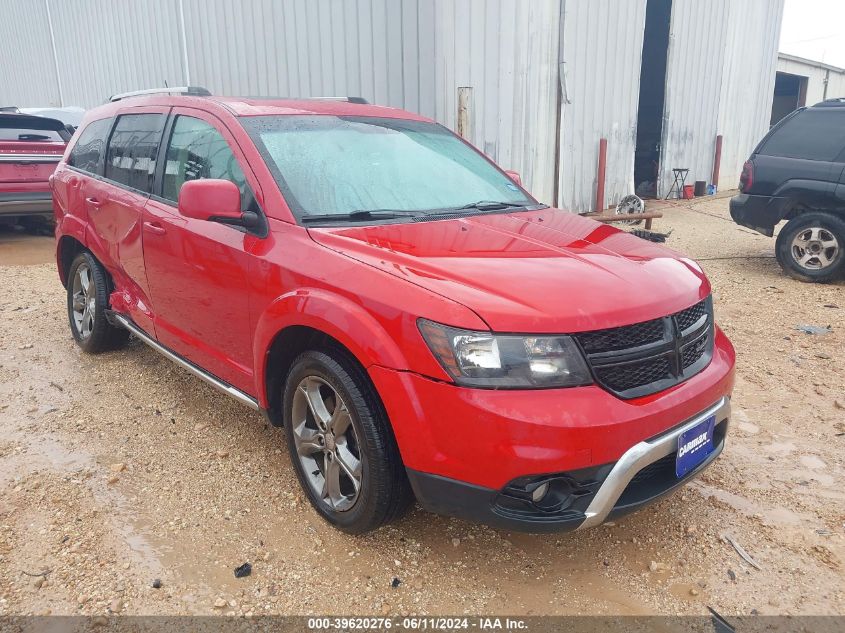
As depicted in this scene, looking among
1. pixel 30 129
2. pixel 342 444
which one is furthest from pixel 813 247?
pixel 30 129

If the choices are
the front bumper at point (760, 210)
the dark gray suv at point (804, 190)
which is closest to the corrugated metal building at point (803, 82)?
the dark gray suv at point (804, 190)

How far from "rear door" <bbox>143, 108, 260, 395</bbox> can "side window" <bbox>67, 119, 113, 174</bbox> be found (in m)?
1.08

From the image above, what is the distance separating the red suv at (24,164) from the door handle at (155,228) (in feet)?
19.8

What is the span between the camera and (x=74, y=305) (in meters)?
4.80

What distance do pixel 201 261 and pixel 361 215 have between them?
866 millimetres

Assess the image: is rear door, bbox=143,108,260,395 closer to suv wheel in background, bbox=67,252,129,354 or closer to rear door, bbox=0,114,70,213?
suv wheel in background, bbox=67,252,129,354

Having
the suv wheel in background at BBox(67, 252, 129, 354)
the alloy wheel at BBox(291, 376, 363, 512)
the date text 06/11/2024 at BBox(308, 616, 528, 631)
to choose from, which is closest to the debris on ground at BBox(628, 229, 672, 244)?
the alloy wheel at BBox(291, 376, 363, 512)

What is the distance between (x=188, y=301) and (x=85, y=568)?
4.39ft

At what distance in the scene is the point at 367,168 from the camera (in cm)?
311

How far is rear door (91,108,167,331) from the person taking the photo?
12.1ft

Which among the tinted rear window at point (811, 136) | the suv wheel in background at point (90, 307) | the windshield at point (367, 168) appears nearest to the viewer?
the windshield at point (367, 168)

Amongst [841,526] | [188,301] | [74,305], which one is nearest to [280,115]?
[188,301]

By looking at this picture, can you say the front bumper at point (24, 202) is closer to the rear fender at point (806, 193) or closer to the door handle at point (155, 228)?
the door handle at point (155, 228)

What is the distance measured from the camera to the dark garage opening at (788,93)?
73.2ft
